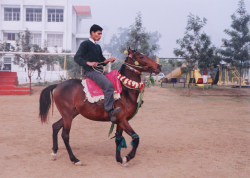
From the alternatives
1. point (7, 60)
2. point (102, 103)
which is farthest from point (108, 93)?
point (7, 60)

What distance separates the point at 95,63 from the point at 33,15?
160ft

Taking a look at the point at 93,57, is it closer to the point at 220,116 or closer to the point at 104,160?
the point at 104,160

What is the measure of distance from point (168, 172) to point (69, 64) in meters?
31.8

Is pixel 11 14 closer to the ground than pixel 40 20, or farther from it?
farther from it

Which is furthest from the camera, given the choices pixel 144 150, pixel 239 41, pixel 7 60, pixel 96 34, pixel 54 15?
pixel 54 15

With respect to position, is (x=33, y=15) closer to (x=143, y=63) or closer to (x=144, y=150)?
(x=144, y=150)

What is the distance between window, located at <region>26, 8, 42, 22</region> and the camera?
48397 mm

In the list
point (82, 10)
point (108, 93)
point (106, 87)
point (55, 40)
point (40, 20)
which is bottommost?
point (108, 93)

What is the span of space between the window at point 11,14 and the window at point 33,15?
199 cm

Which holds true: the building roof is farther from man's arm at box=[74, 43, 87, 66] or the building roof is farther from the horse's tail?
man's arm at box=[74, 43, 87, 66]

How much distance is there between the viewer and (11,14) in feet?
159

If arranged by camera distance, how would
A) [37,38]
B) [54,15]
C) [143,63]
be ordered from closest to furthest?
[143,63] < [37,38] < [54,15]

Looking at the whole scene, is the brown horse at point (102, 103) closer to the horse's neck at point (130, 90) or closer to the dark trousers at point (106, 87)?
the horse's neck at point (130, 90)

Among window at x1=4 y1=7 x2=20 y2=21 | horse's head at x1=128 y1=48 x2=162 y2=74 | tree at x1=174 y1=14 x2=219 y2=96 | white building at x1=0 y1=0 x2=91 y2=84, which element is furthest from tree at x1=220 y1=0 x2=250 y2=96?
window at x1=4 y1=7 x2=20 y2=21
